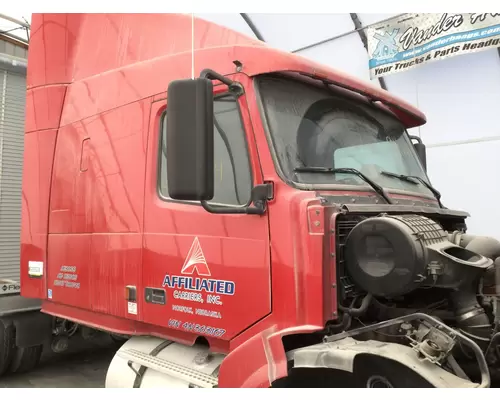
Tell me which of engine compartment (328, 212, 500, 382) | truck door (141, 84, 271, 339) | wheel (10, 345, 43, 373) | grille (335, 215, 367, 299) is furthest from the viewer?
wheel (10, 345, 43, 373)

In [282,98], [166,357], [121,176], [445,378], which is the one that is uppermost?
[282,98]

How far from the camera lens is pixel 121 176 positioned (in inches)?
114

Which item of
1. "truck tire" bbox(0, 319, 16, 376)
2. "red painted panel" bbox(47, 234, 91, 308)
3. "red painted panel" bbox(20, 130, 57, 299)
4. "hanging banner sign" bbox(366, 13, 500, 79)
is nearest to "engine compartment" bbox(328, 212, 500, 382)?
"red painted panel" bbox(47, 234, 91, 308)

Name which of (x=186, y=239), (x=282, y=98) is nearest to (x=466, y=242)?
(x=282, y=98)

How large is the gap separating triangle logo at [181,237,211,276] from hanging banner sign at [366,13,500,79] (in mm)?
2831

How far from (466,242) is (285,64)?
141 cm

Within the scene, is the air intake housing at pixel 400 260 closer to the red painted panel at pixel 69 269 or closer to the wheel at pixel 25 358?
the red painted panel at pixel 69 269

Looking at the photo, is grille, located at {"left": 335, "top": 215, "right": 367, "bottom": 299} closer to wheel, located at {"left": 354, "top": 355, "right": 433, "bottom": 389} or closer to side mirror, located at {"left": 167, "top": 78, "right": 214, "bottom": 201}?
wheel, located at {"left": 354, "top": 355, "right": 433, "bottom": 389}

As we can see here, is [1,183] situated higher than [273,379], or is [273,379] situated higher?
[1,183]

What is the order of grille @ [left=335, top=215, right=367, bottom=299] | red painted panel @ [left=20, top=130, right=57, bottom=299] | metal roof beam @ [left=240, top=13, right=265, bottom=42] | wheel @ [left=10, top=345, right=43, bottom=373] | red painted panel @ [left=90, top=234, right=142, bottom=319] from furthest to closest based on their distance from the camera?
wheel @ [left=10, top=345, right=43, bottom=373]
red painted panel @ [left=20, top=130, right=57, bottom=299]
metal roof beam @ [left=240, top=13, right=265, bottom=42]
red painted panel @ [left=90, top=234, right=142, bottom=319]
grille @ [left=335, top=215, right=367, bottom=299]

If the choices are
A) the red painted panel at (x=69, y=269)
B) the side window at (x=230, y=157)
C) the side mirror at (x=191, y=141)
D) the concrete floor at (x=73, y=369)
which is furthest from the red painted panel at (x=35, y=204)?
the side mirror at (x=191, y=141)

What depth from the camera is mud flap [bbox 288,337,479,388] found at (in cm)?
172

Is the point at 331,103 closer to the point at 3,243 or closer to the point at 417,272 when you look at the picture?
the point at 417,272

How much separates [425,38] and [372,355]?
3.81 m
